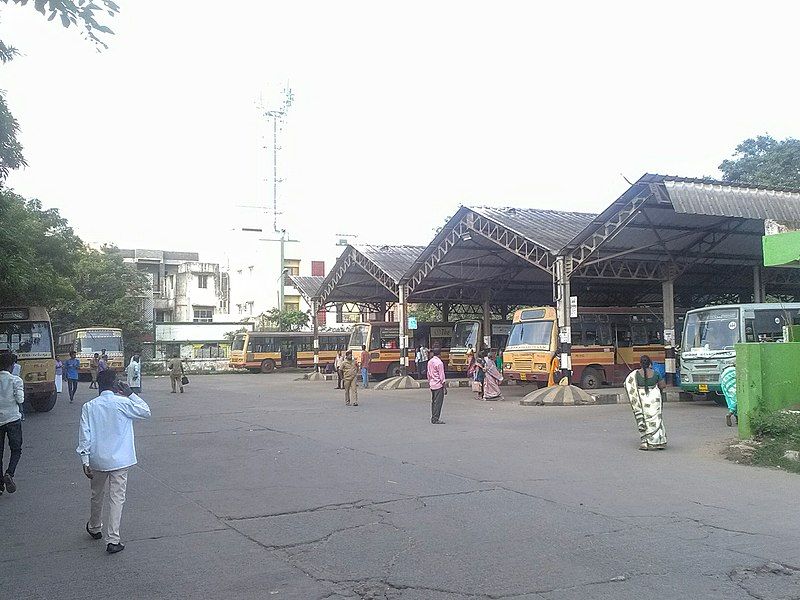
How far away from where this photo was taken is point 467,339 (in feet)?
121

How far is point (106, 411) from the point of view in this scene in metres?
6.84

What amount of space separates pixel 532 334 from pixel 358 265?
46.1 ft

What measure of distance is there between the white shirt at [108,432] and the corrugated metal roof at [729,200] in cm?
1572

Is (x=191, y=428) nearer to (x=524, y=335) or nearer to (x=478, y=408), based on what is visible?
(x=478, y=408)

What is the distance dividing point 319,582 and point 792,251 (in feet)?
34.9

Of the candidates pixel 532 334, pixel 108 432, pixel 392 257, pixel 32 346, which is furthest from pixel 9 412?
pixel 392 257

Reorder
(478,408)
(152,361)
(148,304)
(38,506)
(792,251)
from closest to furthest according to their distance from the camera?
1. (38,506)
2. (792,251)
3. (478,408)
4. (152,361)
5. (148,304)

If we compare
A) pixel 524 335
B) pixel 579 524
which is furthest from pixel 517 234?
pixel 579 524

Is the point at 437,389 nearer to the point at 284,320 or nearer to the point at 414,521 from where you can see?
the point at 414,521

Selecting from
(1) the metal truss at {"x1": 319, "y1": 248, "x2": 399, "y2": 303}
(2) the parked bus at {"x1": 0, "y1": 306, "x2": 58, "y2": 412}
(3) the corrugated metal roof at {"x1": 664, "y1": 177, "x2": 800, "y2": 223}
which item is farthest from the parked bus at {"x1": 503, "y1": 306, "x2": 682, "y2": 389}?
(2) the parked bus at {"x1": 0, "y1": 306, "x2": 58, "y2": 412}

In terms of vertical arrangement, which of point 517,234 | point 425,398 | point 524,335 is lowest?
point 425,398

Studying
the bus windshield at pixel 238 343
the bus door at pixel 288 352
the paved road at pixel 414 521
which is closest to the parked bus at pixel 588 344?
the paved road at pixel 414 521

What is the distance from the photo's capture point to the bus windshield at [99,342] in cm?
4028

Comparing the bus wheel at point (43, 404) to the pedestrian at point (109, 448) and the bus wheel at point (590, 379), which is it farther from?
the bus wheel at point (590, 379)
